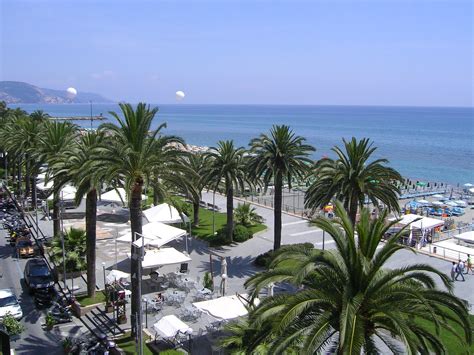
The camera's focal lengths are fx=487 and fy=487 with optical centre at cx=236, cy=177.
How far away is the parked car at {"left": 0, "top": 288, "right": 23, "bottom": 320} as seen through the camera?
18.2 meters

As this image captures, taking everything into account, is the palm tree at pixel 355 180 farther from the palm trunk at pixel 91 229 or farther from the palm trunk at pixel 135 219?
the palm trunk at pixel 91 229

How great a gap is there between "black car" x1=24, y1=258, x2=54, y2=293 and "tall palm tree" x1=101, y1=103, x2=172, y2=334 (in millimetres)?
5738

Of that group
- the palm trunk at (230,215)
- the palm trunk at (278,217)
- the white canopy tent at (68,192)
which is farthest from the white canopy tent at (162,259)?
the white canopy tent at (68,192)

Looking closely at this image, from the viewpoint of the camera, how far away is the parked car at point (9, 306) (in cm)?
1820

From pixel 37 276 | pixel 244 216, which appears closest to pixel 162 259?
pixel 37 276

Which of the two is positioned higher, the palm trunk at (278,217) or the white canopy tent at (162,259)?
the palm trunk at (278,217)

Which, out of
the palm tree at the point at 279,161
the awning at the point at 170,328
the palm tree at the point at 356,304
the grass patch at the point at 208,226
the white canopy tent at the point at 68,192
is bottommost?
the grass patch at the point at 208,226

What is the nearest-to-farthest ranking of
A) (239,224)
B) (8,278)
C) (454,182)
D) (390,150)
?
(8,278) → (239,224) → (454,182) → (390,150)

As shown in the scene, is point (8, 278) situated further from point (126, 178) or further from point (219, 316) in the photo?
point (219, 316)

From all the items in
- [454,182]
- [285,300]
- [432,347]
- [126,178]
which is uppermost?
[126,178]

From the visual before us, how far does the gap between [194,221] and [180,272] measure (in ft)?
33.6

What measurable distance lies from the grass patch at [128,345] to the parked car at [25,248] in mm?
11929

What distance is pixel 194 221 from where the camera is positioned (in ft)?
110

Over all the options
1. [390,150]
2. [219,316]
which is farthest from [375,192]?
[390,150]
